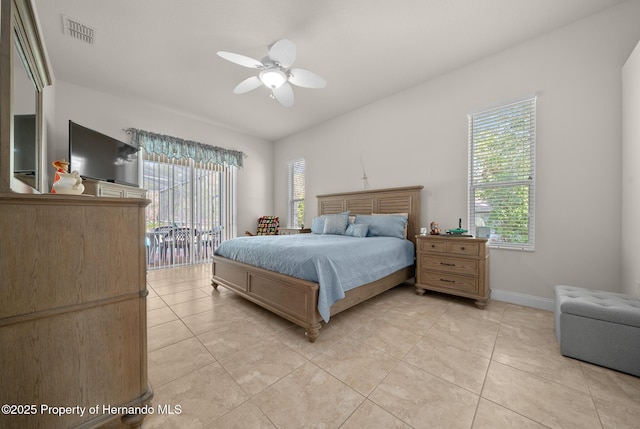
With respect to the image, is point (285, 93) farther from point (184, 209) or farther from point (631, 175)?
point (631, 175)

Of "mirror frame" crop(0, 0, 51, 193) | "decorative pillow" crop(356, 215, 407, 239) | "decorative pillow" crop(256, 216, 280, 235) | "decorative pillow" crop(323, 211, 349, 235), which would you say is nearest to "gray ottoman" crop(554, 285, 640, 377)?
"decorative pillow" crop(356, 215, 407, 239)

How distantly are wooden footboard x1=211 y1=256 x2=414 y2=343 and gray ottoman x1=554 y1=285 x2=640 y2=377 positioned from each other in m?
1.51

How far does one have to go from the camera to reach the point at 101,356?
101 centimetres

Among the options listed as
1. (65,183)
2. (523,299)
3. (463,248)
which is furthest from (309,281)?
(523,299)

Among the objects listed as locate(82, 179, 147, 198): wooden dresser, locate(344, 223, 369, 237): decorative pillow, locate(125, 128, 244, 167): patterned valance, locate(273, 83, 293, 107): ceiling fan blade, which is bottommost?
locate(344, 223, 369, 237): decorative pillow

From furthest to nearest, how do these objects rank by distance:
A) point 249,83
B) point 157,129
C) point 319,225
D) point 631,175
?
point 157,129 < point 319,225 < point 249,83 < point 631,175

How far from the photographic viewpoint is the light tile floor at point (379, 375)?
117 cm

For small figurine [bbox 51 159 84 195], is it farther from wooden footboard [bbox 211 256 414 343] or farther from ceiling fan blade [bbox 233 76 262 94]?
ceiling fan blade [bbox 233 76 262 94]

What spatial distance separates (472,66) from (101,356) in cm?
441

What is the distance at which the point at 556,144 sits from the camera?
246cm

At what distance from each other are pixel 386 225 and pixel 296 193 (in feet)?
9.29

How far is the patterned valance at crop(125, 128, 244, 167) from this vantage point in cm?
401

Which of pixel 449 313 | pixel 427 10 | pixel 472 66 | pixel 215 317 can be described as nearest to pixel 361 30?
pixel 427 10

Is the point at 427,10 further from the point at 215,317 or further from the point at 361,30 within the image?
the point at 215,317
